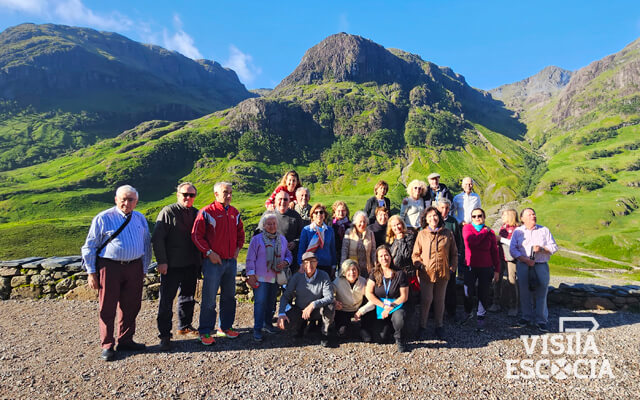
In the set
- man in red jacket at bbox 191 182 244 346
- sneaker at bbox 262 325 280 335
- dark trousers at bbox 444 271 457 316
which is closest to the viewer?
man in red jacket at bbox 191 182 244 346

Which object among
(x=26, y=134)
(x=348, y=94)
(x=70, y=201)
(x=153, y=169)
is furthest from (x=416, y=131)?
(x=26, y=134)

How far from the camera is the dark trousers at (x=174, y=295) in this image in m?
6.25

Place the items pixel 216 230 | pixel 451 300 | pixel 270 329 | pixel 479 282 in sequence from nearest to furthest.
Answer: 1. pixel 216 230
2. pixel 270 329
3. pixel 479 282
4. pixel 451 300

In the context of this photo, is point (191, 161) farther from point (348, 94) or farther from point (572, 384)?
point (572, 384)

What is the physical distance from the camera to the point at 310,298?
659cm

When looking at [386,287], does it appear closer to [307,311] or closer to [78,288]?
[307,311]

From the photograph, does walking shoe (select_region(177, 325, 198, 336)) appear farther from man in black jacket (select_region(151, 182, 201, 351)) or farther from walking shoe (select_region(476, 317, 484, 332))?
walking shoe (select_region(476, 317, 484, 332))

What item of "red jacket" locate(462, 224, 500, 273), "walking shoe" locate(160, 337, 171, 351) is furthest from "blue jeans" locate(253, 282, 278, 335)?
"red jacket" locate(462, 224, 500, 273)

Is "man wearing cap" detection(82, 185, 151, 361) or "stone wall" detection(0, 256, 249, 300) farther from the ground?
"man wearing cap" detection(82, 185, 151, 361)

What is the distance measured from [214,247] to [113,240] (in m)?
1.76

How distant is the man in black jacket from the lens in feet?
20.2

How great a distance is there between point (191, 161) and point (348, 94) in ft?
278

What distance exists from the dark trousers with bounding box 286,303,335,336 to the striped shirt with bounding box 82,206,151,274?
3.26 metres

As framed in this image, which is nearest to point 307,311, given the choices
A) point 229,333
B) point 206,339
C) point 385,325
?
point 385,325
